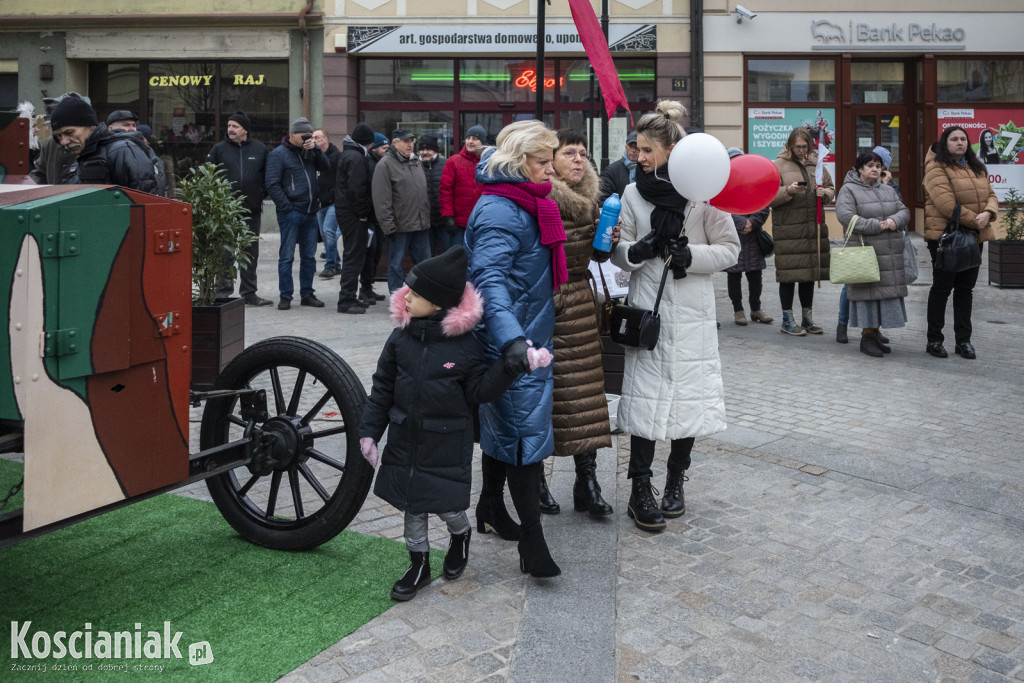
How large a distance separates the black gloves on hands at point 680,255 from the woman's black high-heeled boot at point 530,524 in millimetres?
1129

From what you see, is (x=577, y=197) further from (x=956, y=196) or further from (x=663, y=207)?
(x=956, y=196)

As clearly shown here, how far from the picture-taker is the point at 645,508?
486cm

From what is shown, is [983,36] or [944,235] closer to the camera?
[944,235]

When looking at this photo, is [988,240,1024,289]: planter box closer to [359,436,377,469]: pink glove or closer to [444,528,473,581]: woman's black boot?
[444,528,473,581]: woman's black boot

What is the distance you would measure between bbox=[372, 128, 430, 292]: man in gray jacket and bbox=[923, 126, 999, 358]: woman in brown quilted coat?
4.93 meters

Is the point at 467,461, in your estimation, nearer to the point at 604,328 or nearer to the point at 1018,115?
the point at 604,328

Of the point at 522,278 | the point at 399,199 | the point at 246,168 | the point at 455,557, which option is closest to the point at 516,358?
the point at 522,278

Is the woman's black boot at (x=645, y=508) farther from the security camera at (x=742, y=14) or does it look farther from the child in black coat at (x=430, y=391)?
the security camera at (x=742, y=14)

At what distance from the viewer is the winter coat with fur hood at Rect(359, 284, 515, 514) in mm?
3871

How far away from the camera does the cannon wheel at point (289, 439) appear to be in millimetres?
4105

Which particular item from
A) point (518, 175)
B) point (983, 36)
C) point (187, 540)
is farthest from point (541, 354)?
point (983, 36)

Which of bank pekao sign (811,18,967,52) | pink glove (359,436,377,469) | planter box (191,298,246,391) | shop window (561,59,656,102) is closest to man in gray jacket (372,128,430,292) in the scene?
planter box (191,298,246,391)

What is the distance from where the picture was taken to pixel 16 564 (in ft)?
14.0

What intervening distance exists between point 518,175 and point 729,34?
15.8m
